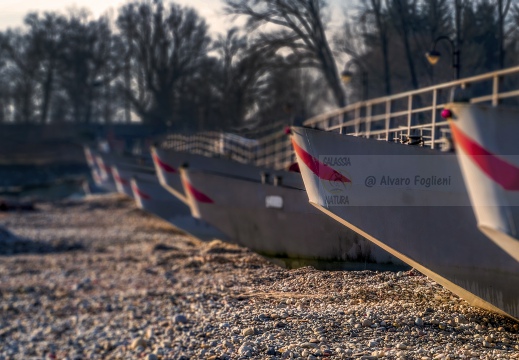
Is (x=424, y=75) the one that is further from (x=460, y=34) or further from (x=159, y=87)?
(x=159, y=87)

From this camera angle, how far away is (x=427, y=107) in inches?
353

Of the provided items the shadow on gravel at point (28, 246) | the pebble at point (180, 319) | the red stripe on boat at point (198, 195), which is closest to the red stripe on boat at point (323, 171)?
the pebble at point (180, 319)

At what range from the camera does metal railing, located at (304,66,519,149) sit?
628 cm

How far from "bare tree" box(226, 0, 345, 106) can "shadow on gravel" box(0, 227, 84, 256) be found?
916 centimetres

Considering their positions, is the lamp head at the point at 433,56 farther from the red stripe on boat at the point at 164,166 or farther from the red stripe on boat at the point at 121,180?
the red stripe on boat at the point at 121,180

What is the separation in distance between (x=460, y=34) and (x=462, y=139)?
818 centimetres

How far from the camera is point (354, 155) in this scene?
638 centimetres

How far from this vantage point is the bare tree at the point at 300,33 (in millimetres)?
25797

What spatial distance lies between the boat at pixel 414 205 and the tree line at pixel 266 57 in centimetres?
603

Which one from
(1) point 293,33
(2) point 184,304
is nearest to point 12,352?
(2) point 184,304

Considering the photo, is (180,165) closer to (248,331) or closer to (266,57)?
(266,57)

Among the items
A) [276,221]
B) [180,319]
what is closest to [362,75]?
[276,221]

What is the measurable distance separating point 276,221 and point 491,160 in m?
5.42

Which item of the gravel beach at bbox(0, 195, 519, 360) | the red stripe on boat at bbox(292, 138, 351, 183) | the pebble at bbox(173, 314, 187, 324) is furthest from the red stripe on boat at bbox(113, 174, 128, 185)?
the red stripe on boat at bbox(292, 138, 351, 183)
